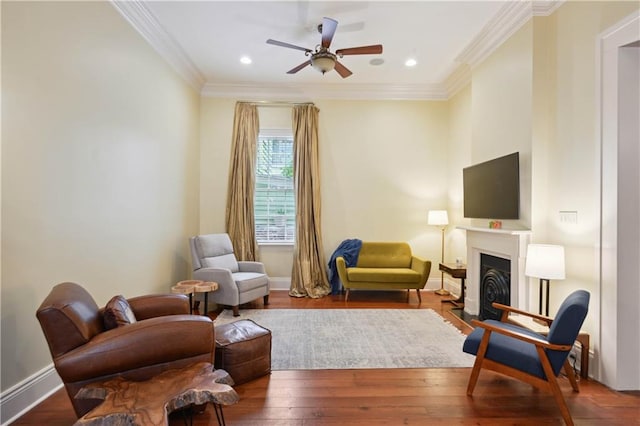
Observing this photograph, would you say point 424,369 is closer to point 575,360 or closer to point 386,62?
point 575,360

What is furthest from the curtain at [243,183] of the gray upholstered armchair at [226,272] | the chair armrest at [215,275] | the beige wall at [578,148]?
the beige wall at [578,148]

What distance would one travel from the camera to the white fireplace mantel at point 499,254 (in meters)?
3.04

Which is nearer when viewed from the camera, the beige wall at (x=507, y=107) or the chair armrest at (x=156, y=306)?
the chair armrest at (x=156, y=306)

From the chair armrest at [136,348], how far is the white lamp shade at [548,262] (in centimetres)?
267

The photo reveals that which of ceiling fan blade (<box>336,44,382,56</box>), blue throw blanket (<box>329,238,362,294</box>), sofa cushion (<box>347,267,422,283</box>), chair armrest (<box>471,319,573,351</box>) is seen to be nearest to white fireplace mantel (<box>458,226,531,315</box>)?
sofa cushion (<box>347,267,422,283</box>)

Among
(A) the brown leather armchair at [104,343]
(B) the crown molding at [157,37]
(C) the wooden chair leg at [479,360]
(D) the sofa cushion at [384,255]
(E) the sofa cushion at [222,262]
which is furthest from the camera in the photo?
(D) the sofa cushion at [384,255]

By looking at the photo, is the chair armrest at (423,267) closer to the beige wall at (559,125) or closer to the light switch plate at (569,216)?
the beige wall at (559,125)

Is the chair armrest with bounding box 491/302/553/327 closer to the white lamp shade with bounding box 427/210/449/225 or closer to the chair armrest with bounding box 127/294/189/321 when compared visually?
the white lamp shade with bounding box 427/210/449/225

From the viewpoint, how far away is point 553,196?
291 cm

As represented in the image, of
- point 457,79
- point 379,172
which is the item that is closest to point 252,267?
point 379,172

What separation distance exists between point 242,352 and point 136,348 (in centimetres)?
86

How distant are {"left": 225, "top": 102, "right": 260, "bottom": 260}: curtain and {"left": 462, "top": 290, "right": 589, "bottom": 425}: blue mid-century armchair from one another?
3655mm

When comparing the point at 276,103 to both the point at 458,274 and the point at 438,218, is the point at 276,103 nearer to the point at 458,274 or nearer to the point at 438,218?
the point at 438,218

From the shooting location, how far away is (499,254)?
3.40 m
